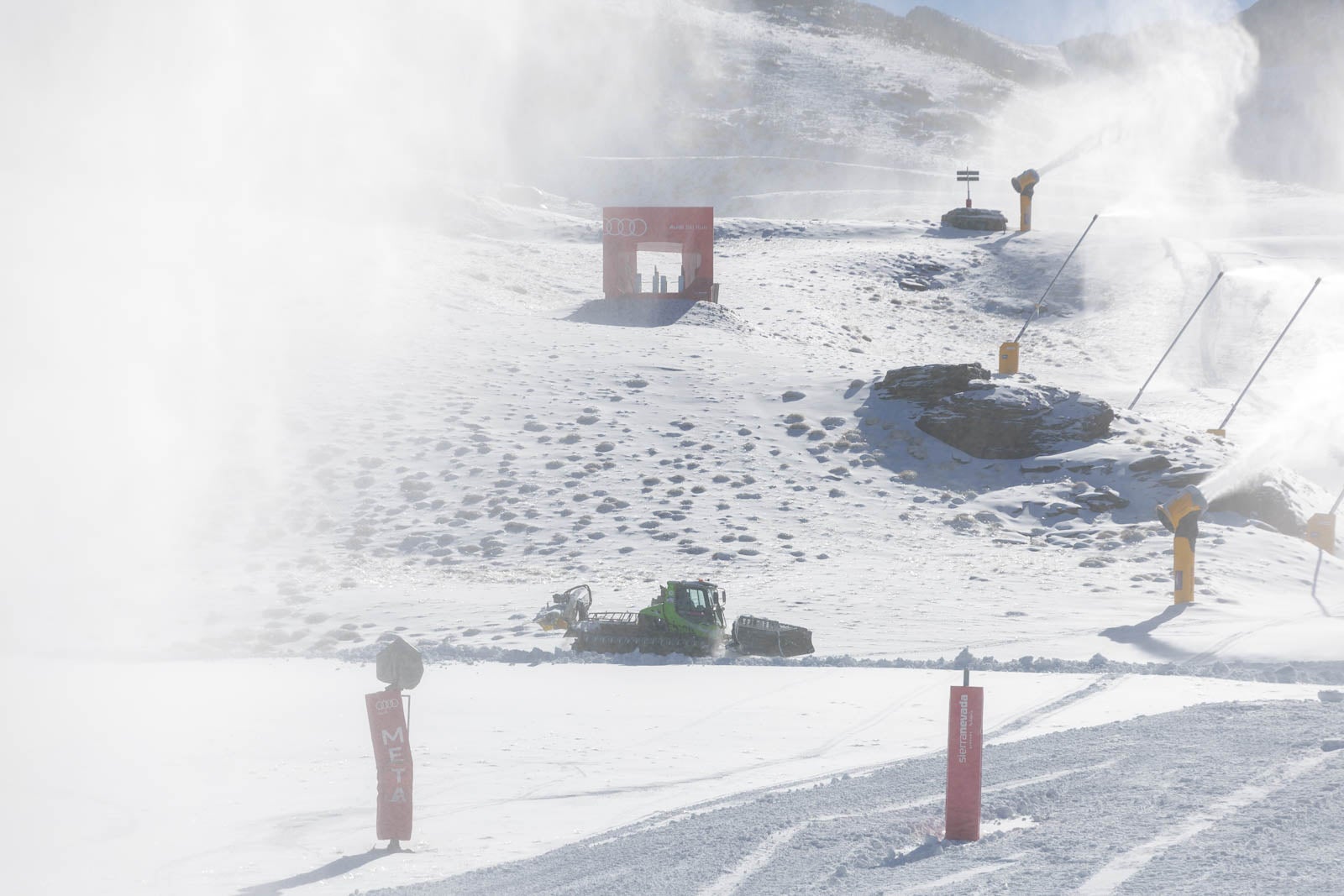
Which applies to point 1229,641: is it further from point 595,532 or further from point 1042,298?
point 1042,298

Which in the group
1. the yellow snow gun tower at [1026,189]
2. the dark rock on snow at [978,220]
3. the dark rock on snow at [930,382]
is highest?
the yellow snow gun tower at [1026,189]

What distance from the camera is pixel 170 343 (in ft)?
92.3

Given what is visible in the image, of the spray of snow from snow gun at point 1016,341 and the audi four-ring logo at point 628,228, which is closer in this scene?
the spray of snow from snow gun at point 1016,341

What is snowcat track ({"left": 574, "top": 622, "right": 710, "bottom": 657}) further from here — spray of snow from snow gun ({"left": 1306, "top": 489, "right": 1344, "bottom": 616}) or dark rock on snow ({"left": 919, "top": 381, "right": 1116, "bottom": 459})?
dark rock on snow ({"left": 919, "top": 381, "right": 1116, "bottom": 459})

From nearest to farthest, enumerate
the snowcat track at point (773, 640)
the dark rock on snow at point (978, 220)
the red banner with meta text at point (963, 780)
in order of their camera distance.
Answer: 1. the red banner with meta text at point (963, 780)
2. the snowcat track at point (773, 640)
3. the dark rock on snow at point (978, 220)

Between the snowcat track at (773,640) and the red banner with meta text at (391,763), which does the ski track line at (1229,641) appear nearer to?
the snowcat track at (773,640)

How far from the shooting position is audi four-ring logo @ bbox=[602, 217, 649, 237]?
3703 cm

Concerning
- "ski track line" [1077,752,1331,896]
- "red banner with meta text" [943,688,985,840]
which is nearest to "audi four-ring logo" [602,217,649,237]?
"ski track line" [1077,752,1331,896]

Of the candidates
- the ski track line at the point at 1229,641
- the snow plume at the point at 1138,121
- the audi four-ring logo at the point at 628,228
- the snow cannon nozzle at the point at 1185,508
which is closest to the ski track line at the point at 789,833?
the ski track line at the point at 1229,641

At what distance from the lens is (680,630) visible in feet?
49.1

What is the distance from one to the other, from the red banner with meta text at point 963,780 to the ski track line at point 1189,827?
84cm

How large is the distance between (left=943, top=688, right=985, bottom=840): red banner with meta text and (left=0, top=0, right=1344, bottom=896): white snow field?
0.68 ft

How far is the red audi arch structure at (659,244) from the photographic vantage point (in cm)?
3719

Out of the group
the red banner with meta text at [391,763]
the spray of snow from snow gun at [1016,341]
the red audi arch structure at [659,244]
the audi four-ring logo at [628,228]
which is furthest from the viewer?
the red audi arch structure at [659,244]
